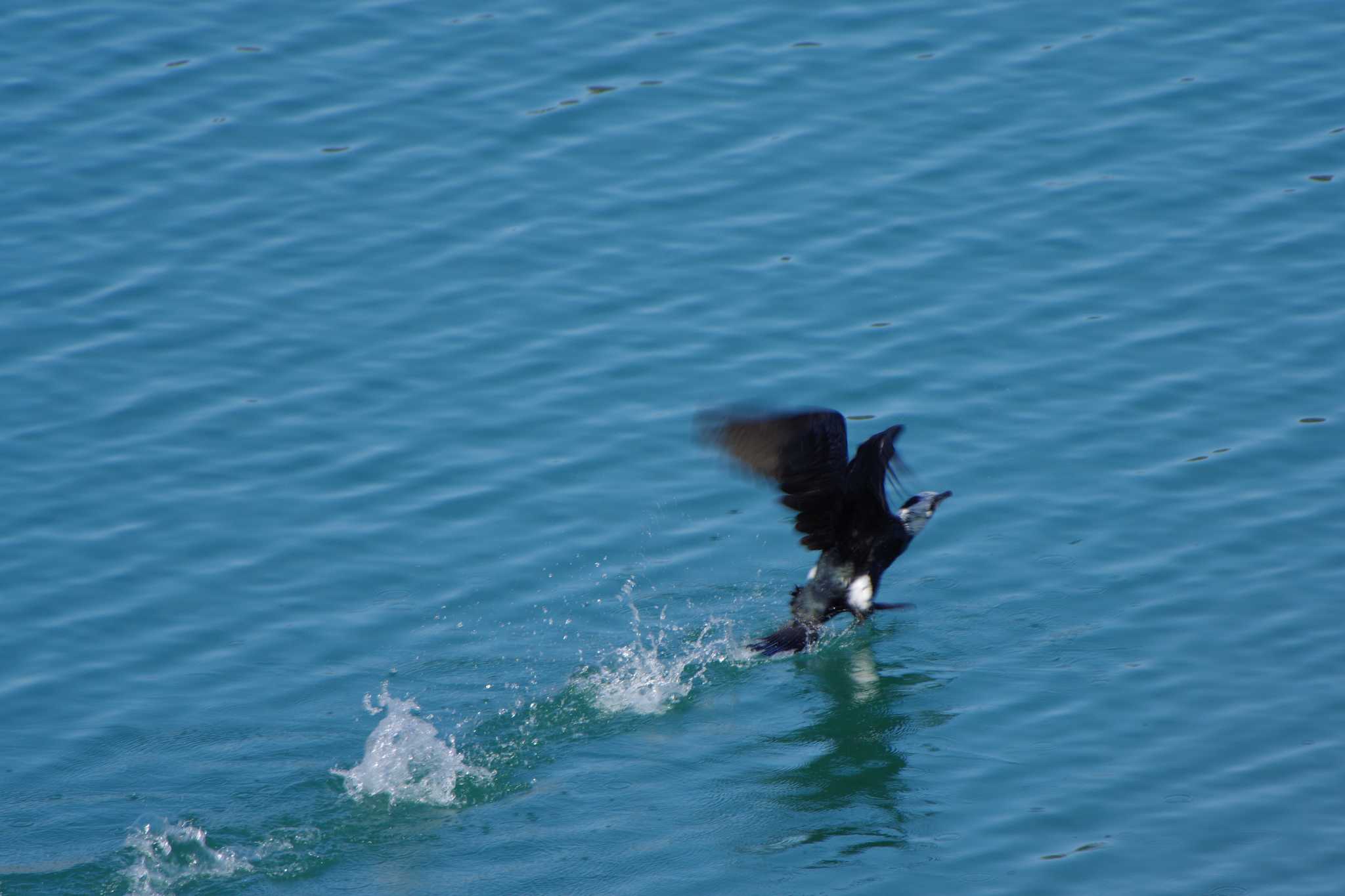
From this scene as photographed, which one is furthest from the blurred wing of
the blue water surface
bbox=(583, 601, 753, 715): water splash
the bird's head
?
bbox=(583, 601, 753, 715): water splash

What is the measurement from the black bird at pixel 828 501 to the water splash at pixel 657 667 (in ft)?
0.67

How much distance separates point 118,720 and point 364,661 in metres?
1.06

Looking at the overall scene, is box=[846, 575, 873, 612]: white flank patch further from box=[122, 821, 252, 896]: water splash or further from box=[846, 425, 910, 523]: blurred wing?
box=[122, 821, 252, 896]: water splash

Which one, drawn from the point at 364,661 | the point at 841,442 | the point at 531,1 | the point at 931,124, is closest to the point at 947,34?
the point at 931,124

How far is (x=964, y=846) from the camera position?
268 inches

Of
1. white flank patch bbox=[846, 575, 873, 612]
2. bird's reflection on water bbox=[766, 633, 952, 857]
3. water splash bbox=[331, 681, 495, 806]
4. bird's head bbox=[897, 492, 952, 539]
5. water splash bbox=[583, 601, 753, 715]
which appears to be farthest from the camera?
bird's head bbox=[897, 492, 952, 539]

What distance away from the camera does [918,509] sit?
28.3 feet

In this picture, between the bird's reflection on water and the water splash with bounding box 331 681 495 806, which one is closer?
the bird's reflection on water

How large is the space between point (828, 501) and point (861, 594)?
1.59ft

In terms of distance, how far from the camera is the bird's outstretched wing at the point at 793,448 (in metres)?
7.79

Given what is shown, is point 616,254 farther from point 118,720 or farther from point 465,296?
point 118,720

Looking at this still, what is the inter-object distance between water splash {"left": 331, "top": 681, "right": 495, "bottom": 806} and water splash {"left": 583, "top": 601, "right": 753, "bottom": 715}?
775 mm

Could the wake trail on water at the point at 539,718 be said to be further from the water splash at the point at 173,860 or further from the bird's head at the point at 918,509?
the bird's head at the point at 918,509

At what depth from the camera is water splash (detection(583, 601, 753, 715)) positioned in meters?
7.84
